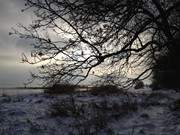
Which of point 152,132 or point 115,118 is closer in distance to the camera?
point 152,132

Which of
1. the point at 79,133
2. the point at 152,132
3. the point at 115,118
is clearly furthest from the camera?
the point at 115,118

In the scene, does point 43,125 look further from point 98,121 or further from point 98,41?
point 98,41

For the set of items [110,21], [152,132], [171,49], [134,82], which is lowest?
[152,132]

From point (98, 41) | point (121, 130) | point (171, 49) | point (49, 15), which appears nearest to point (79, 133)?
point (121, 130)

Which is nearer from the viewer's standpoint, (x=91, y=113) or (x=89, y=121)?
(x=89, y=121)

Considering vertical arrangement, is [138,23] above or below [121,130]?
above

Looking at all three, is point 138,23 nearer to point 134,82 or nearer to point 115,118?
point 134,82

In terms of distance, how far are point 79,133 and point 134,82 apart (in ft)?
6.40

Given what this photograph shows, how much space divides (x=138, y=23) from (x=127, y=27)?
0.29 metres

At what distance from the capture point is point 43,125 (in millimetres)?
9688

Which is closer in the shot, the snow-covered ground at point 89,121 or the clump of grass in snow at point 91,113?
the snow-covered ground at point 89,121

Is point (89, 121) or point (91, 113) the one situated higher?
point (91, 113)

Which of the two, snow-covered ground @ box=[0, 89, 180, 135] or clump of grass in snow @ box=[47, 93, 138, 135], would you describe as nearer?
snow-covered ground @ box=[0, 89, 180, 135]

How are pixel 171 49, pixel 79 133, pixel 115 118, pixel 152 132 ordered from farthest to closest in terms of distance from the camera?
pixel 115 118, pixel 171 49, pixel 152 132, pixel 79 133
